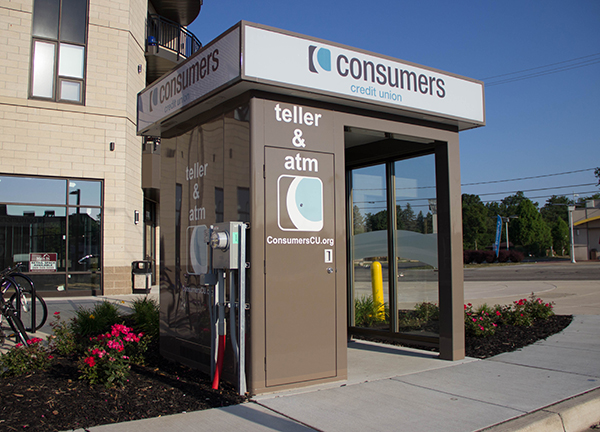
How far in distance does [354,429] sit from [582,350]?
4.76 m

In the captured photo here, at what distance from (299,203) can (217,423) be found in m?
2.35

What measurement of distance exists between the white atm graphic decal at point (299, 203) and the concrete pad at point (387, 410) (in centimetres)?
176

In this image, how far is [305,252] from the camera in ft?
17.8

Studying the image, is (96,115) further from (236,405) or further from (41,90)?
(236,405)

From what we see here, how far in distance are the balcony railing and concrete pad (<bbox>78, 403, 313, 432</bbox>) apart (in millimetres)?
16999

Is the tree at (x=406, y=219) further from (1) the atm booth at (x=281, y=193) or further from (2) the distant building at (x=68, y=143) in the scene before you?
(2) the distant building at (x=68, y=143)

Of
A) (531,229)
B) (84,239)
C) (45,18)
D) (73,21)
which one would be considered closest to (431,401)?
(84,239)

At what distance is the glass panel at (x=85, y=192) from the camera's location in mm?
15633

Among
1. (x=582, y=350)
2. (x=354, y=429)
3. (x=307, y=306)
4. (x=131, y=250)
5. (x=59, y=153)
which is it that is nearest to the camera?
(x=354, y=429)

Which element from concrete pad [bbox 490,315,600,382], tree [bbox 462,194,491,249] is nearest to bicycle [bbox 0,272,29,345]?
concrete pad [bbox 490,315,600,382]

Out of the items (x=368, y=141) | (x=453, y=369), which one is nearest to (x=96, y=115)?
(x=368, y=141)

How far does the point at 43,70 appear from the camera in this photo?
15438 millimetres

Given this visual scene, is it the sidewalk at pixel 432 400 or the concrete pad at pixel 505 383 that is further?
the concrete pad at pixel 505 383

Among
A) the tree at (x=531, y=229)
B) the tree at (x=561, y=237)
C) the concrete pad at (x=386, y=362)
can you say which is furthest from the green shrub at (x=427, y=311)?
the tree at (x=561, y=237)
